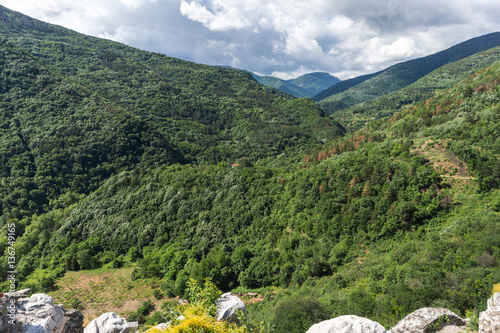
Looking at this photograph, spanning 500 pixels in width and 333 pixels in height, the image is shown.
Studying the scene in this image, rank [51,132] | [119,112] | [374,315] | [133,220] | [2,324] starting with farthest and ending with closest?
[119,112] → [51,132] → [133,220] → [374,315] → [2,324]

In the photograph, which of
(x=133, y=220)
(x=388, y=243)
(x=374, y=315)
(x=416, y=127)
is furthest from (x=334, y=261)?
(x=133, y=220)

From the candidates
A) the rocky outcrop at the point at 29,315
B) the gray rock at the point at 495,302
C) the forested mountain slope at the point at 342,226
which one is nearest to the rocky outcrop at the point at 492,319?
the gray rock at the point at 495,302

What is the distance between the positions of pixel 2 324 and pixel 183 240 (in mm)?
37297

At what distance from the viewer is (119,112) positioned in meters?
135

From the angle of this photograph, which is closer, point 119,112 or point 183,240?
point 183,240

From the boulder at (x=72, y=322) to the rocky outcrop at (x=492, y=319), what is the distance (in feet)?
101

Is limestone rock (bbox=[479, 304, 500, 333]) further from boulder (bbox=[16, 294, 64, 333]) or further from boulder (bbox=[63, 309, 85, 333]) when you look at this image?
boulder (bbox=[63, 309, 85, 333])

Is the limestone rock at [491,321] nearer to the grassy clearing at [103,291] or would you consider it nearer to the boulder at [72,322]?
the boulder at [72,322]

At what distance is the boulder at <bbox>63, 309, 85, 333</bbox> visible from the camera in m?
22.0

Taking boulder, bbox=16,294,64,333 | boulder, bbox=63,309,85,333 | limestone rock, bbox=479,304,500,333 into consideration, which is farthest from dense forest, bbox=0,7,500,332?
boulder, bbox=16,294,64,333

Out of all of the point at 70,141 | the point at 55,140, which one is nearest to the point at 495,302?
the point at 70,141

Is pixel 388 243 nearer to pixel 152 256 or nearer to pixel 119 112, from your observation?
pixel 152 256

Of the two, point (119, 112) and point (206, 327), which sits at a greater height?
point (119, 112)

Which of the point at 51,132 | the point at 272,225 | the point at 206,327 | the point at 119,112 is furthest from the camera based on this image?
the point at 119,112
